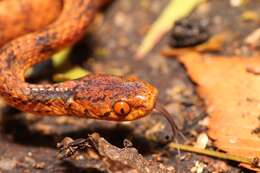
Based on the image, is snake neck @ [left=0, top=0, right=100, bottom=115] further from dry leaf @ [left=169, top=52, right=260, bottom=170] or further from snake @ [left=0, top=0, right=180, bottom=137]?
dry leaf @ [left=169, top=52, right=260, bottom=170]

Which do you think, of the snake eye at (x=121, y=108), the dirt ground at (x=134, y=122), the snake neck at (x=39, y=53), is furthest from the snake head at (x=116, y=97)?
the dirt ground at (x=134, y=122)

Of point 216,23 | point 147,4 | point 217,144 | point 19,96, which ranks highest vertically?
point 147,4

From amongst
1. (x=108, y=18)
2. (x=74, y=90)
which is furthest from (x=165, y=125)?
(x=108, y=18)

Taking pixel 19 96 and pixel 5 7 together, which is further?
pixel 5 7

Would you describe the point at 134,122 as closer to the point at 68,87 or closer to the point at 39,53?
the point at 68,87

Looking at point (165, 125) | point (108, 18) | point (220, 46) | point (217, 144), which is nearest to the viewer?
point (217, 144)

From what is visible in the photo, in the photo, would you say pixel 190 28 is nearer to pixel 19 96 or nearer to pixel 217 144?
pixel 217 144

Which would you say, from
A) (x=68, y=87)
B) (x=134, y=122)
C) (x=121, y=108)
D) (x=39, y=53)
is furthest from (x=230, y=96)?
(x=39, y=53)
